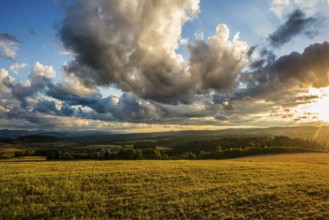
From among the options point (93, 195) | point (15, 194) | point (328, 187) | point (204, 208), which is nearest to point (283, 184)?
point (328, 187)

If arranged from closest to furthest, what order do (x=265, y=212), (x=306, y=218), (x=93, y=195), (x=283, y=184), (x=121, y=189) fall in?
(x=306, y=218) → (x=265, y=212) → (x=93, y=195) → (x=121, y=189) → (x=283, y=184)

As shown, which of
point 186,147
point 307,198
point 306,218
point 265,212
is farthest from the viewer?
point 186,147

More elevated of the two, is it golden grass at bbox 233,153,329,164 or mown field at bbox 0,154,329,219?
mown field at bbox 0,154,329,219

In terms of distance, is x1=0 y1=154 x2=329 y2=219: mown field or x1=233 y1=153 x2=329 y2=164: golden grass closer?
x1=0 y1=154 x2=329 y2=219: mown field

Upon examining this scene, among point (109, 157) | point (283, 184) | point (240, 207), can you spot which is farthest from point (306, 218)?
point (109, 157)

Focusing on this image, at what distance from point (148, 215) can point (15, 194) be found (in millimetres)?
15177

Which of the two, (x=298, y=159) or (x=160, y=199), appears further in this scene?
(x=298, y=159)

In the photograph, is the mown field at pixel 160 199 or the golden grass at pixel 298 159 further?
the golden grass at pixel 298 159

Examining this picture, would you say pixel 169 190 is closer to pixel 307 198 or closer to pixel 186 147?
pixel 307 198

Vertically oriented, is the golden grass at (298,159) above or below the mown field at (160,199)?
below

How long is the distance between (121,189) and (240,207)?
1236cm

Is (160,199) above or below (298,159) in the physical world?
above

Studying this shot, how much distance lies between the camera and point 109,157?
343 ft

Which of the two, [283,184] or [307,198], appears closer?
[307,198]
